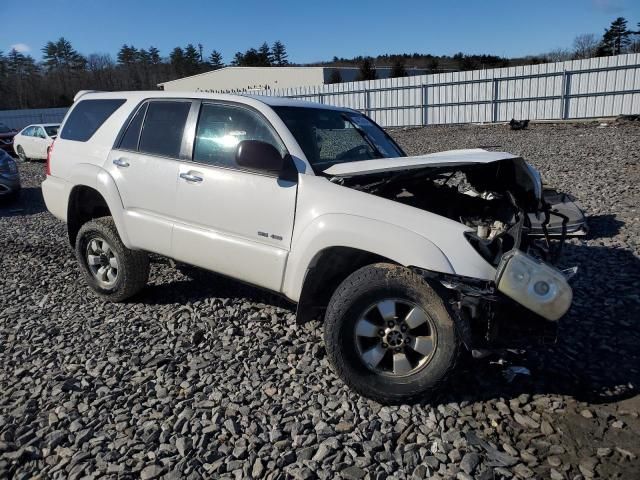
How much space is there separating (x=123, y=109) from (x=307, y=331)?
2.72 metres

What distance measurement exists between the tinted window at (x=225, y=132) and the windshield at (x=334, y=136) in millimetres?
192

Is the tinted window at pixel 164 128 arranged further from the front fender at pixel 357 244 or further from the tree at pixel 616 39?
the tree at pixel 616 39

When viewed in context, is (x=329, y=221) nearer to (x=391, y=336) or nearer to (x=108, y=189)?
(x=391, y=336)

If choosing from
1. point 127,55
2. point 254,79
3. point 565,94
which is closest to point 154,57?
point 127,55

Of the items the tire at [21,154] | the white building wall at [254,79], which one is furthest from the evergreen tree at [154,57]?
the tire at [21,154]

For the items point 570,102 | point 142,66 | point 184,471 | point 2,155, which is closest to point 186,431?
point 184,471

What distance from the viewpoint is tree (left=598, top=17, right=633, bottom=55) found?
136 ft

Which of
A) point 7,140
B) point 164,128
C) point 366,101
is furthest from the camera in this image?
point 366,101

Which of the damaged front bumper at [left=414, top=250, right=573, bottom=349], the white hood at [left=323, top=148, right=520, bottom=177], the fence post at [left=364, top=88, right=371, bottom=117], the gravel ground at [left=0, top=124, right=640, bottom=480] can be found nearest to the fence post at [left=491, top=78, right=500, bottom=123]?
the fence post at [left=364, top=88, right=371, bottom=117]

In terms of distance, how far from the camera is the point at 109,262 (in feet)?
15.9

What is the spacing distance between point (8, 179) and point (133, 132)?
25.3ft

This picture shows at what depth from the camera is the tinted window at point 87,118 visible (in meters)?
4.84

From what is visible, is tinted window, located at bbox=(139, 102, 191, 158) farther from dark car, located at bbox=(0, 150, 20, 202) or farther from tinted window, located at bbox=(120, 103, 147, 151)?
dark car, located at bbox=(0, 150, 20, 202)

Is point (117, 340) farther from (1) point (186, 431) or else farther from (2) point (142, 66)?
(2) point (142, 66)
